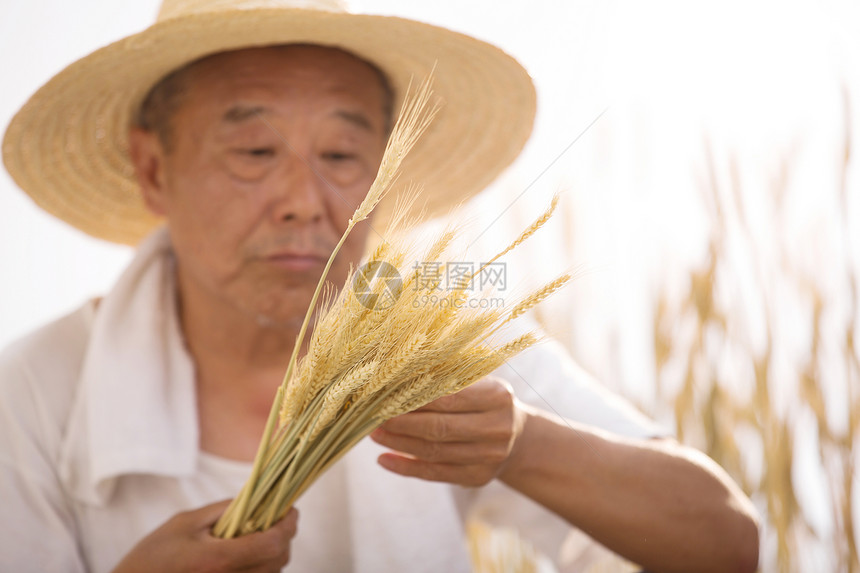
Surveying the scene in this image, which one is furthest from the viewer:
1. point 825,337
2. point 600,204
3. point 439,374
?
point 600,204

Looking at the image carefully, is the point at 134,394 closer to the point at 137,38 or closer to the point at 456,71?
the point at 137,38

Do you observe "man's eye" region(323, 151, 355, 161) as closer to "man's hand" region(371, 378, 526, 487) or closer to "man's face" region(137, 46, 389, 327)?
"man's face" region(137, 46, 389, 327)

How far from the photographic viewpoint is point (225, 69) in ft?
4.56

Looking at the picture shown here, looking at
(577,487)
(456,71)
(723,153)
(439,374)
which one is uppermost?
(456,71)

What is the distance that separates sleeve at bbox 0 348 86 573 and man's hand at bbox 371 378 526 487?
29.4 inches


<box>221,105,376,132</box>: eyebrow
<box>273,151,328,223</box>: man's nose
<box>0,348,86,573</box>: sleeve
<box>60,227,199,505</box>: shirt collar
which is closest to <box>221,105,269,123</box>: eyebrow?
<box>221,105,376,132</box>: eyebrow

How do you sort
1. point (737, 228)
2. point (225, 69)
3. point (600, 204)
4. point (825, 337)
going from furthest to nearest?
1. point (600, 204)
2. point (737, 228)
3. point (825, 337)
4. point (225, 69)

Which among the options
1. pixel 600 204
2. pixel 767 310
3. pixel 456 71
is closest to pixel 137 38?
pixel 456 71

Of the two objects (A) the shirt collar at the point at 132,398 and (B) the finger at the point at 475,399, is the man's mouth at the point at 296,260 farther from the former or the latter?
(B) the finger at the point at 475,399

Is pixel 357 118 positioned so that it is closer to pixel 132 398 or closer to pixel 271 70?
pixel 271 70

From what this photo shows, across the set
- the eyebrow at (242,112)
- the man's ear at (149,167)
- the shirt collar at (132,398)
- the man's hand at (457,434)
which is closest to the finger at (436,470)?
the man's hand at (457,434)

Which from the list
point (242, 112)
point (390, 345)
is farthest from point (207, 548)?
point (242, 112)

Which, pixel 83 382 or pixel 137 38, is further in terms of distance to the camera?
pixel 83 382

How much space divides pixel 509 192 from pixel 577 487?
1.19 metres
